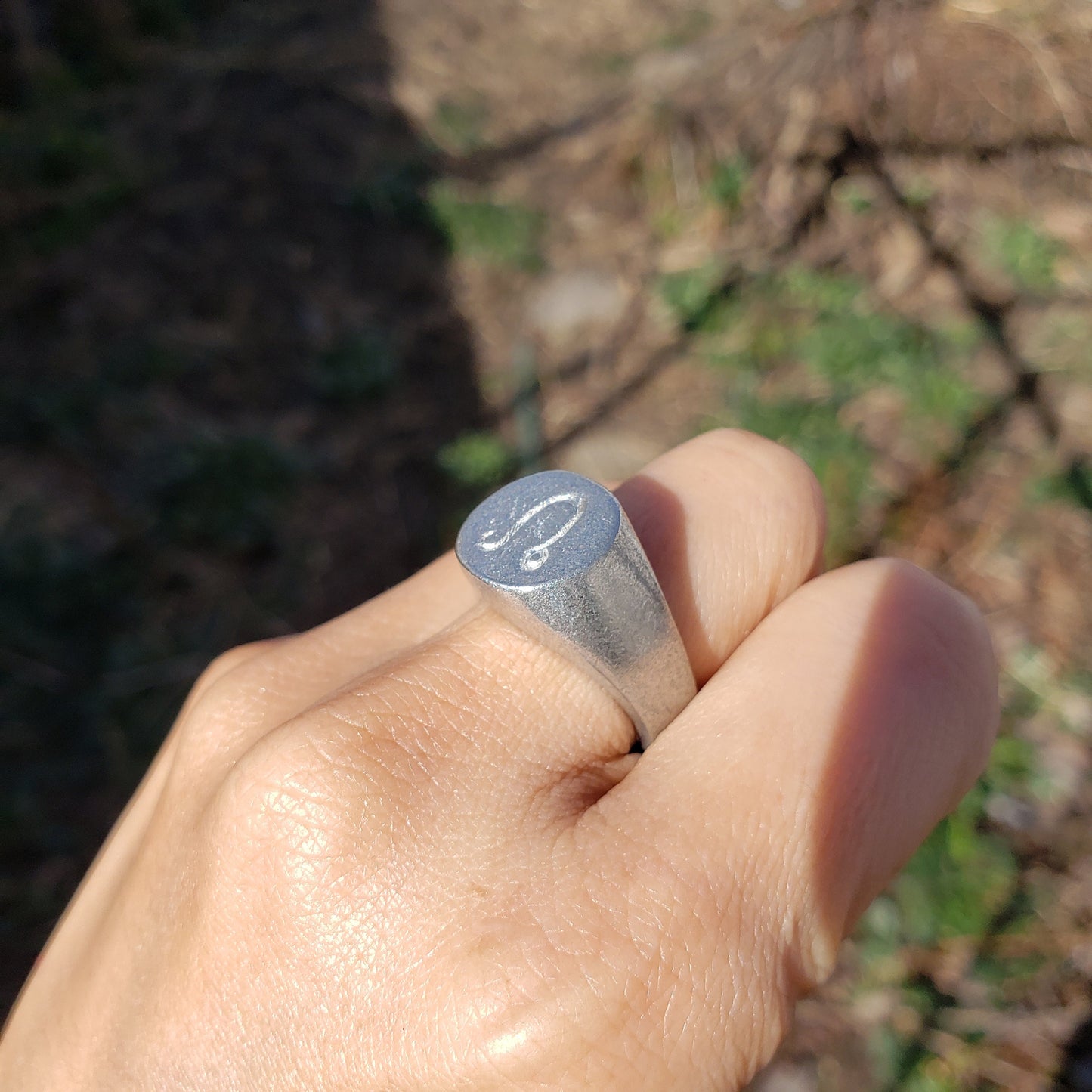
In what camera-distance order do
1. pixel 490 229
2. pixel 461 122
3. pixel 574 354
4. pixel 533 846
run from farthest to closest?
pixel 461 122 < pixel 490 229 < pixel 574 354 < pixel 533 846

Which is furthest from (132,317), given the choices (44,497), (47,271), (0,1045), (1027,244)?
(1027,244)

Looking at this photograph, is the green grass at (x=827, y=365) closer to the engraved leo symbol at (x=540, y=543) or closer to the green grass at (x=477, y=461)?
the green grass at (x=477, y=461)

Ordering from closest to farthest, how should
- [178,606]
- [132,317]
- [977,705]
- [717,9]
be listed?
[977,705]
[178,606]
[132,317]
[717,9]

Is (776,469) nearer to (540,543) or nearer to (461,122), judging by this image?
(540,543)

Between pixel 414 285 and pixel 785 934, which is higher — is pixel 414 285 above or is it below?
below

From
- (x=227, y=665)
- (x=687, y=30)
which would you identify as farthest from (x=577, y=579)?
(x=687, y=30)

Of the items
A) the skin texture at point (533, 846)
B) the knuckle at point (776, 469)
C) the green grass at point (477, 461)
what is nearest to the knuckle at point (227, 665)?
the skin texture at point (533, 846)

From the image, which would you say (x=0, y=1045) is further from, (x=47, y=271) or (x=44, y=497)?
(x=47, y=271)
